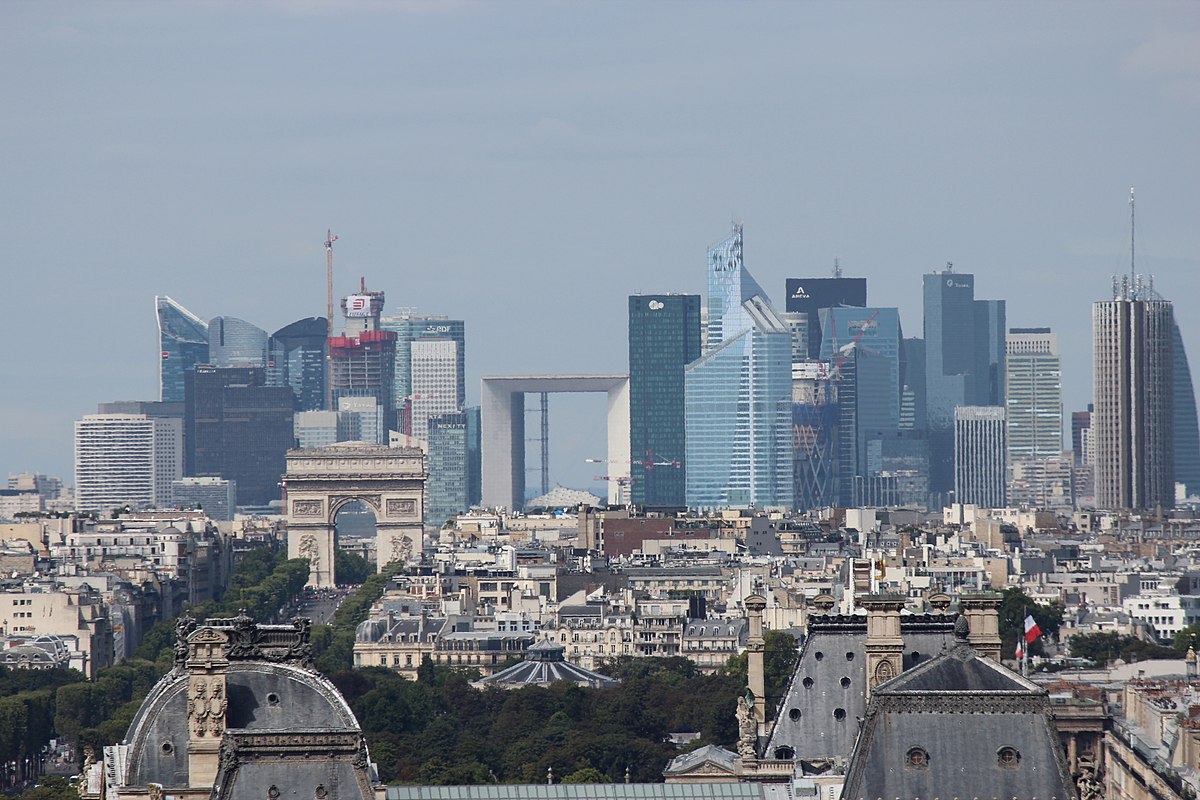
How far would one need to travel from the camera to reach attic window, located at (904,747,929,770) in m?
45.0

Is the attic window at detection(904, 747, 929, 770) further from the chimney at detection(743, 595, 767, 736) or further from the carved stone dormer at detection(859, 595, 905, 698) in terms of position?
the chimney at detection(743, 595, 767, 736)

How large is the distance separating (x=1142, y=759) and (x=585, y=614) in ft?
314

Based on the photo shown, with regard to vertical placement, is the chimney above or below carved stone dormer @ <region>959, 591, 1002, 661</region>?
below

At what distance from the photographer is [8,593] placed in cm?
17575

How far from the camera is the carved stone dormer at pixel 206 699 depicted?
1919 inches

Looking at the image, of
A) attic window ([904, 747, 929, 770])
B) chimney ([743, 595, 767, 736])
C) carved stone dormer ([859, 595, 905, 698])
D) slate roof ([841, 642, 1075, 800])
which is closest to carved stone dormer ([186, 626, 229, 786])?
slate roof ([841, 642, 1075, 800])

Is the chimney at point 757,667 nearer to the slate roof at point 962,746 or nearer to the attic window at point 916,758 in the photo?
the slate roof at point 962,746

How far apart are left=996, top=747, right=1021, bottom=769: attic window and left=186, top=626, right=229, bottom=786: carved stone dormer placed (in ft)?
32.7

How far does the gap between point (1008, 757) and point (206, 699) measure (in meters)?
10.4

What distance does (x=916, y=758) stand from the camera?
45031 mm

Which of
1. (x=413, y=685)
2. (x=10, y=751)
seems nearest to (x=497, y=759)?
(x=10, y=751)

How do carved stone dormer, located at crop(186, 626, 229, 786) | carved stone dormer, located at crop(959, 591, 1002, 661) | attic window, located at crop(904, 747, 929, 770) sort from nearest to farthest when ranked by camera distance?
1. attic window, located at crop(904, 747, 929, 770)
2. carved stone dormer, located at crop(186, 626, 229, 786)
3. carved stone dormer, located at crop(959, 591, 1002, 661)

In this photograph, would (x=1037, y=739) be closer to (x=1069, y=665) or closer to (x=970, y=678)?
(x=970, y=678)

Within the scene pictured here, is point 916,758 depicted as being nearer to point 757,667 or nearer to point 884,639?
point 884,639
